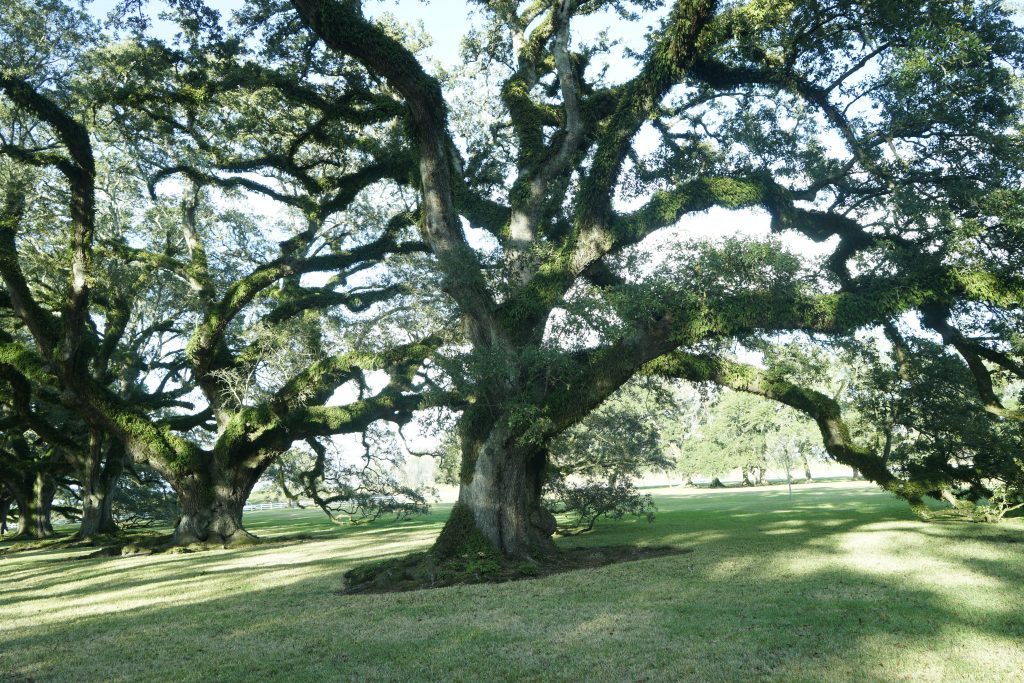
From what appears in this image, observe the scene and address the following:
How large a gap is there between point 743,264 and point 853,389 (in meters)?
8.82

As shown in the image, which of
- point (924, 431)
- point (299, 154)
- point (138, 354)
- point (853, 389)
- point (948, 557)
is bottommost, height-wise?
point (948, 557)

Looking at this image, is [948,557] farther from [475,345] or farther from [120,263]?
[120,263]

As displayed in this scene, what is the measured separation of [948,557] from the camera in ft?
34.1

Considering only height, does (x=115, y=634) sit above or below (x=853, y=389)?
below

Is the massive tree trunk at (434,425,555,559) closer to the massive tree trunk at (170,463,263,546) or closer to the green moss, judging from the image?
the green moss

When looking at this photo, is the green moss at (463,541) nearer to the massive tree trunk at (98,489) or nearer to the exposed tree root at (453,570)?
the exposed tree root at (453,570)

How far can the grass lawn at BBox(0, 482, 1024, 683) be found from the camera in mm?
5660

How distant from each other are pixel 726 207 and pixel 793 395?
447 centimetres

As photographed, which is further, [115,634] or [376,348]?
[376,348]

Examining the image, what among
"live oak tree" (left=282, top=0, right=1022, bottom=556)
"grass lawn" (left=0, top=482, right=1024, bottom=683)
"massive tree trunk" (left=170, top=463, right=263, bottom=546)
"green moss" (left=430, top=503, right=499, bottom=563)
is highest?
"live oak tree" (left=282, top=0, right=1022, bottom=556)

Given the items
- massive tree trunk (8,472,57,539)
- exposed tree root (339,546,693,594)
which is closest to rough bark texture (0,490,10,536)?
massive tree trunk (8,472,57,539)

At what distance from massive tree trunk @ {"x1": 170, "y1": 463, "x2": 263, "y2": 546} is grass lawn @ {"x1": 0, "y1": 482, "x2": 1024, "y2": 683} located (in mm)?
6332

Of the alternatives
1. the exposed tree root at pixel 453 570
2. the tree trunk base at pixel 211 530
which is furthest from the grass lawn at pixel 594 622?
the tree trunk base at pixel 211 530

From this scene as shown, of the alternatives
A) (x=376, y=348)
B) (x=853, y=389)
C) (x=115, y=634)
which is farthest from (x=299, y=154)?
(x=853, y=389)
